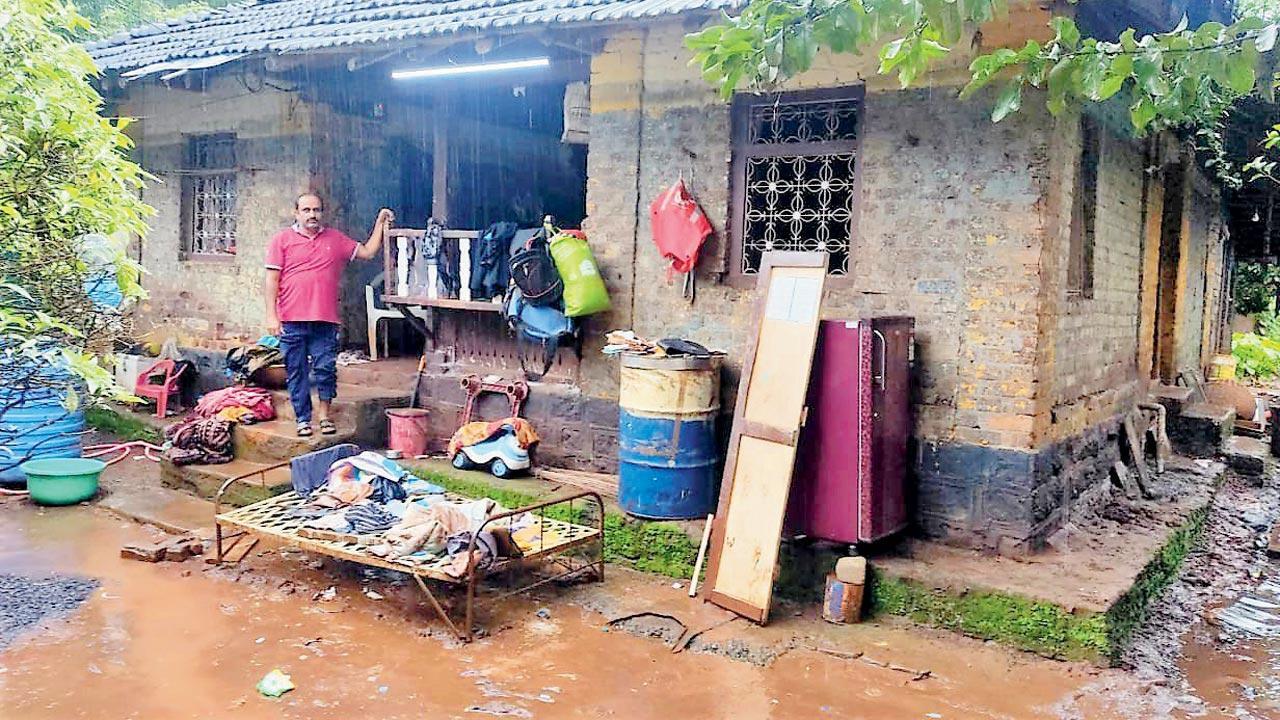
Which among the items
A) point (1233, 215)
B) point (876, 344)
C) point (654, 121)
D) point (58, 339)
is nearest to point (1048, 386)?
point (876, 344)

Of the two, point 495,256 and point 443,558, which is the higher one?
point 495,256

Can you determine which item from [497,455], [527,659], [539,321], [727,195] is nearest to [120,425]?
[497,455]

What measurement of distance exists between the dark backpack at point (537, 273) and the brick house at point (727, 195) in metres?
0.43

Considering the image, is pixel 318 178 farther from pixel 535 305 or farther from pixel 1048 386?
pixel 1048 386

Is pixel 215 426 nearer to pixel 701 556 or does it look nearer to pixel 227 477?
pixel 227 477

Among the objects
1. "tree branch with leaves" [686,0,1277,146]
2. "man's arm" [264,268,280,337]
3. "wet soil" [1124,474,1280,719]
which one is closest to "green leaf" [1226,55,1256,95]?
"tree branch with leaves" [686,0,1277,146]

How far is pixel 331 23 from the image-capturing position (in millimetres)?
9172

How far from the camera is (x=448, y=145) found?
410 inches

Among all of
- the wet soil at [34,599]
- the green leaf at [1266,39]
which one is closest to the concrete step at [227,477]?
the wet soil at [34,599]

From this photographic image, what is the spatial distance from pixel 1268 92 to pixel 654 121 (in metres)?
4.22

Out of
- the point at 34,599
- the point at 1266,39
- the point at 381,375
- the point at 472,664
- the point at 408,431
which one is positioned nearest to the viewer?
the point at 1266,39

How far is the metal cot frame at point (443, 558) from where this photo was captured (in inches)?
221

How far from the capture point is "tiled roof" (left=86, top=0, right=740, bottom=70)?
710cm

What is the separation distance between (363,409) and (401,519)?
2.65m
